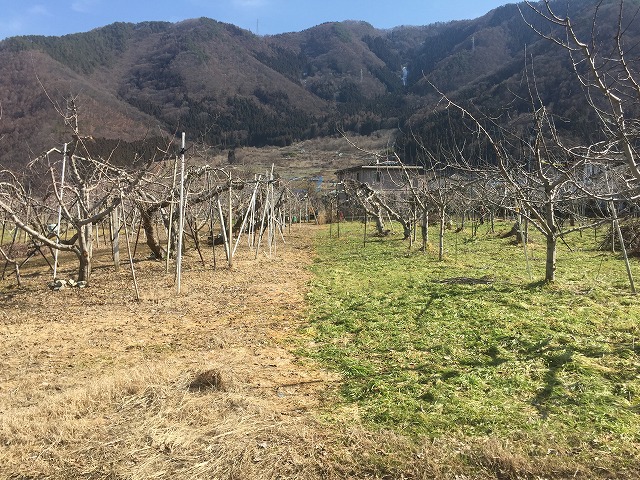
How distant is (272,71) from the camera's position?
13062 centimetres

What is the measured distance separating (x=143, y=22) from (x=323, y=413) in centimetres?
17449

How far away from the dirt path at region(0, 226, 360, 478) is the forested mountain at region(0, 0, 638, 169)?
138 ft

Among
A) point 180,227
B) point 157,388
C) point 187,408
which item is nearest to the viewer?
point 187,408

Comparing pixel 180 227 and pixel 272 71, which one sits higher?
pixel 272 71

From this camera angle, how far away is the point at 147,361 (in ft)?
14.6

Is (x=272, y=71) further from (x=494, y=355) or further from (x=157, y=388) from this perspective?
(x=157, y=388)

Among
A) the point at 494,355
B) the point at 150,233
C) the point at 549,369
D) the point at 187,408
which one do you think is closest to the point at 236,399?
the point at 187,408

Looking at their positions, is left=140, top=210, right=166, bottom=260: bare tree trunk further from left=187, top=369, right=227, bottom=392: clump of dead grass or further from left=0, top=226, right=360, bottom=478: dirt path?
left=187, top=369, right=227, bottom=392: clump of dead grass

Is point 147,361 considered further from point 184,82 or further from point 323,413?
point 184,82

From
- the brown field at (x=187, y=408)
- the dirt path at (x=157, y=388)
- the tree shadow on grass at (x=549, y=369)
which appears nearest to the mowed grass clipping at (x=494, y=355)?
the tree shadow on grass at (x=549, y=369)

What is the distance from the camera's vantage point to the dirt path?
267cm

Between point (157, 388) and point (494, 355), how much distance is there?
3.02m

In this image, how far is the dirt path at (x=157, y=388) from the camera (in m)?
2.67

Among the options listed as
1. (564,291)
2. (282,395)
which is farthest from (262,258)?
(282,395)
